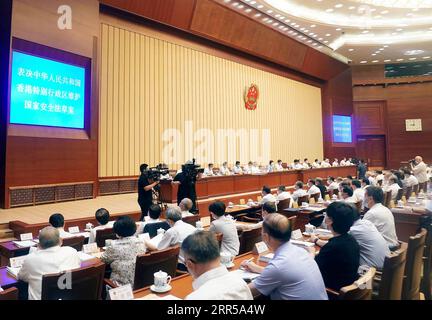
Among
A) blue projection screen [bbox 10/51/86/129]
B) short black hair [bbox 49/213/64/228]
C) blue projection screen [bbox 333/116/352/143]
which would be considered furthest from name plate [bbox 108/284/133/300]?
blue projection screen [bbox 333/116/352/143]

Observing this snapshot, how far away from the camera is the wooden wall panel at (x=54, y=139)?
5.96m

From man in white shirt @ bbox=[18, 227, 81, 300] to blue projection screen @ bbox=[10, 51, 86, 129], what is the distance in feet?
16.4

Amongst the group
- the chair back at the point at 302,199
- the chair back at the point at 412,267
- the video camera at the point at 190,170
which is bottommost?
the chair back at the point at 412,267

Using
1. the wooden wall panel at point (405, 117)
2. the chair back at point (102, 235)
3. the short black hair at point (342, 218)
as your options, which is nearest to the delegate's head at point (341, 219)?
the short black hair at point (342, 218)

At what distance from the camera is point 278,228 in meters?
1.73

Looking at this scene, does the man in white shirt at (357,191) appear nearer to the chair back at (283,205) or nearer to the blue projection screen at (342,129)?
the chair back at (283,205)

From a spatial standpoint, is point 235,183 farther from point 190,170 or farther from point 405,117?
point 405,117

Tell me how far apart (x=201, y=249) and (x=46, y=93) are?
640 cm

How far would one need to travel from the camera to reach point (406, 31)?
12422 mm

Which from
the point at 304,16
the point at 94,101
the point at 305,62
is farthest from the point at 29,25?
the point at 305,62

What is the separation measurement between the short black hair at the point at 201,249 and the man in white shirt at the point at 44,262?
112 cm

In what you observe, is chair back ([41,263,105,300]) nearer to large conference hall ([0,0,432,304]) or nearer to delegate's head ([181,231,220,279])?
large conference hall ([0,0,432,304])
